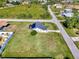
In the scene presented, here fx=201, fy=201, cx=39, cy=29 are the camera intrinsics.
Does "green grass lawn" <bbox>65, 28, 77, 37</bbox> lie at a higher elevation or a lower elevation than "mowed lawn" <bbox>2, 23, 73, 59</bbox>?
lower

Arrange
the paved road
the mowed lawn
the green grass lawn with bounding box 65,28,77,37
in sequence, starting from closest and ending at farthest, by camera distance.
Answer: the mowed lawn → the paved road → the green grass lawn with bounding box 65,28,77,37

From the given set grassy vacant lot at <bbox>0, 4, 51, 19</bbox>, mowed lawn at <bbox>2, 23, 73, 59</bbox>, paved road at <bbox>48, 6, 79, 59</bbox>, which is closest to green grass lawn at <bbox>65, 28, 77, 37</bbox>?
paved road at <bbox>48, 6, 79, 59</bbox>

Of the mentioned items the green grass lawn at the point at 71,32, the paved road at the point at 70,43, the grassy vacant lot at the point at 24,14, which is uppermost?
the paved road at the point at 70,43

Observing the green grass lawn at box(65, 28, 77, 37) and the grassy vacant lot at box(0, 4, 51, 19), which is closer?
the green grass lawn at box(65, 28, 77, 37)

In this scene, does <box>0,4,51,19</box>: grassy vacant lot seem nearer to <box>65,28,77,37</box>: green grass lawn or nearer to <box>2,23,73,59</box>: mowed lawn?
<box>65,28,77,37</box>: green grass lawn

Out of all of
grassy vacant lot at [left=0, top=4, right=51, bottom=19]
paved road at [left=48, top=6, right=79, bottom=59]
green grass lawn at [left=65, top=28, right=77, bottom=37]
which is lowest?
grassy vacant lot at [left=0, top=4, right=51, bottom=19]

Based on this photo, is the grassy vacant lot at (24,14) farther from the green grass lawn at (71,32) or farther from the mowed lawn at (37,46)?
the mowed lawn at (37,46)

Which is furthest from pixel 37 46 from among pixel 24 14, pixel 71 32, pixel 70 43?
pixel 24 14

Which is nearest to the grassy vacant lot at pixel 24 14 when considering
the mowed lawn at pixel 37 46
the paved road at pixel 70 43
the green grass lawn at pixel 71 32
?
the paved road at pixel 70 43
